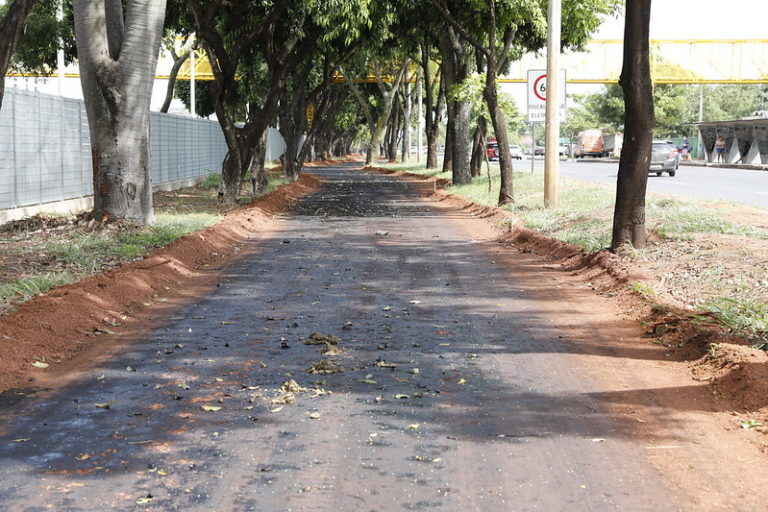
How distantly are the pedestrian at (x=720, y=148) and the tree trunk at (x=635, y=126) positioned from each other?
155ft

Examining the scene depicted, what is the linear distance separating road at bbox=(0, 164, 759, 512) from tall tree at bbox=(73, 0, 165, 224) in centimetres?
514

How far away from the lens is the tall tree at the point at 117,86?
1373 centimetres

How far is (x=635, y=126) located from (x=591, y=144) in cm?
7163

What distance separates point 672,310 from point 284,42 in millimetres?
19930

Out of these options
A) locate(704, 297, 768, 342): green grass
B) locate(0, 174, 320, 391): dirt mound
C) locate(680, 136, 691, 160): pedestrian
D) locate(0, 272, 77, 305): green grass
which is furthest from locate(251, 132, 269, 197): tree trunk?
locate(680, 136, 691, 160): pedestrian

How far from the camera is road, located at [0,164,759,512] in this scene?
426cm

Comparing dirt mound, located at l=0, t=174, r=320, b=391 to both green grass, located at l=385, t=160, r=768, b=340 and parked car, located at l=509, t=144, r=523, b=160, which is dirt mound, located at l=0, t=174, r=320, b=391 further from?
parked car, located at l=509, t=144, r=523, b=160

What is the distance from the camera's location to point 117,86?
13805 millimetres

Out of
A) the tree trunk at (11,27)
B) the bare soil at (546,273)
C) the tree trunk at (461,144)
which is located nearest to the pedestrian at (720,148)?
the tree trunk at (461,144)

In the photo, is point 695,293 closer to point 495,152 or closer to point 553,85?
point 553,85

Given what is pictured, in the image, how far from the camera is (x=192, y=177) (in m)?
33.4

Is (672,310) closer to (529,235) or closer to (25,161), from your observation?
(529,235)

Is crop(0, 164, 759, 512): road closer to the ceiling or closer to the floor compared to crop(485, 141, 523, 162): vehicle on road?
closer to the floor

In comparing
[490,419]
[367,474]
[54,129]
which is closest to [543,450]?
[490,419]
